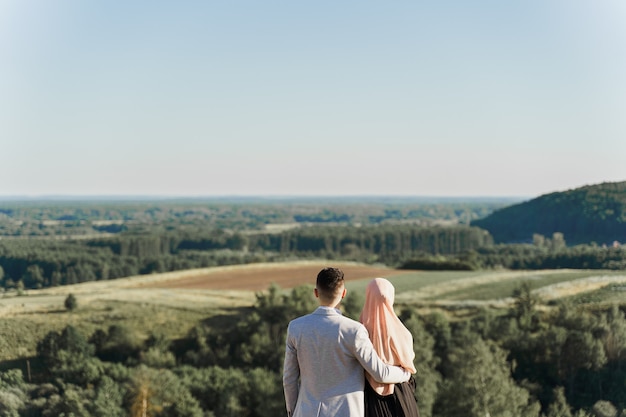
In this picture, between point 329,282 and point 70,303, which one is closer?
point 329,282

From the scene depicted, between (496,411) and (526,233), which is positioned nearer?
(496,411)

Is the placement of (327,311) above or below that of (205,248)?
above

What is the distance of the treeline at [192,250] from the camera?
1125 inches

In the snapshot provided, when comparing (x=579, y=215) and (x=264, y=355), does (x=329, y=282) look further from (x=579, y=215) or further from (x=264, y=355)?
(x=579, y=215)

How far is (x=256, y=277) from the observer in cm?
3622

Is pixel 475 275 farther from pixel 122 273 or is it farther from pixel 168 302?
pixel 122 273

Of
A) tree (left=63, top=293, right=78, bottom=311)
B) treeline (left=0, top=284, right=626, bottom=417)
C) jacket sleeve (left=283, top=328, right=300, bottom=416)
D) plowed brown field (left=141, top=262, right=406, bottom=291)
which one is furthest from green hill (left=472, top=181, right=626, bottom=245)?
jacket sleeve (left=283, top=328, right=300, bottom=416)

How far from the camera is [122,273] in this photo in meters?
47.0

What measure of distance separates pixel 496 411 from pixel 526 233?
105 feet

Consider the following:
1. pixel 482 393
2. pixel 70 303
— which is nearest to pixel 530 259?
pixel 482 393

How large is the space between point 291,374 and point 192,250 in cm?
6551

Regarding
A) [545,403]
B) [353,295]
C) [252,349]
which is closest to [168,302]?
[252,349]

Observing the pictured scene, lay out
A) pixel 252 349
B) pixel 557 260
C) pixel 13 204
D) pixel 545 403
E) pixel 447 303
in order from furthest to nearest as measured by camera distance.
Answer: pixel 557 260 → pixel 13 204 → pixel 447 303 → pixel 252 349 → pixel 545 403

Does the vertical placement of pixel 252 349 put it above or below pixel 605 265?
below
